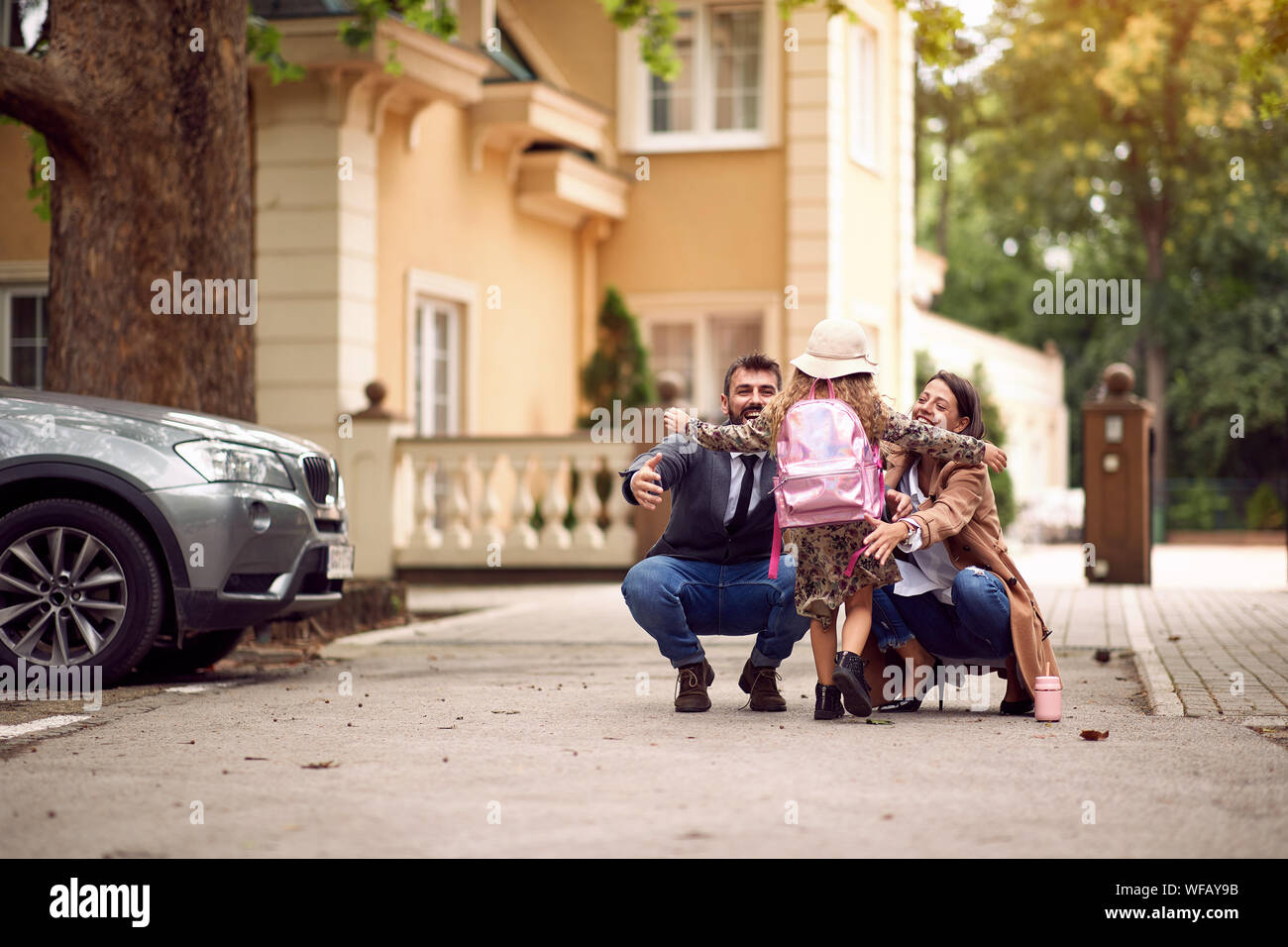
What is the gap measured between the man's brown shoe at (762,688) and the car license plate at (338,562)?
245 cm

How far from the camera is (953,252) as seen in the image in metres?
58.7

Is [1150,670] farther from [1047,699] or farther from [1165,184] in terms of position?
[1165,184]

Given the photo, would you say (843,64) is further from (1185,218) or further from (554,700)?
(1185,218)

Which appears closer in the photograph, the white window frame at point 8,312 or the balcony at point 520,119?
the white window frame at point 8,312

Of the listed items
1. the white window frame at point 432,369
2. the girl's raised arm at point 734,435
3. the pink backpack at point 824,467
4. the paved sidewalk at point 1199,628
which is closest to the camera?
the pink backpack at point 824,467

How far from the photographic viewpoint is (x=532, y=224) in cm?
1898

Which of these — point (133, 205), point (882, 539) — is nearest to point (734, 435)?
point (882, 539)

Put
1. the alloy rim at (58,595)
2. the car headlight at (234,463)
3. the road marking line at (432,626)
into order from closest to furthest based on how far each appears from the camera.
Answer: the alloy rim at (58,595)
the car headlight at (234,463)
the road marking line at (432,626)

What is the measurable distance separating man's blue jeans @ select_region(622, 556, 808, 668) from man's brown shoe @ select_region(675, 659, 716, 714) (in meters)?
0.04

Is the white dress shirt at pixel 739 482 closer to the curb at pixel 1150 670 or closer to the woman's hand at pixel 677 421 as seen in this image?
the woman's hand at pixel 677 421

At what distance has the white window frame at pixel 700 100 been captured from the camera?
782 inches

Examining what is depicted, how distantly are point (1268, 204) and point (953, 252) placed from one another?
61.4 ft

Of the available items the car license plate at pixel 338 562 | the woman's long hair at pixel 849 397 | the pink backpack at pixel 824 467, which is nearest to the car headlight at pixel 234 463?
the car license plate at pixel 338 562
